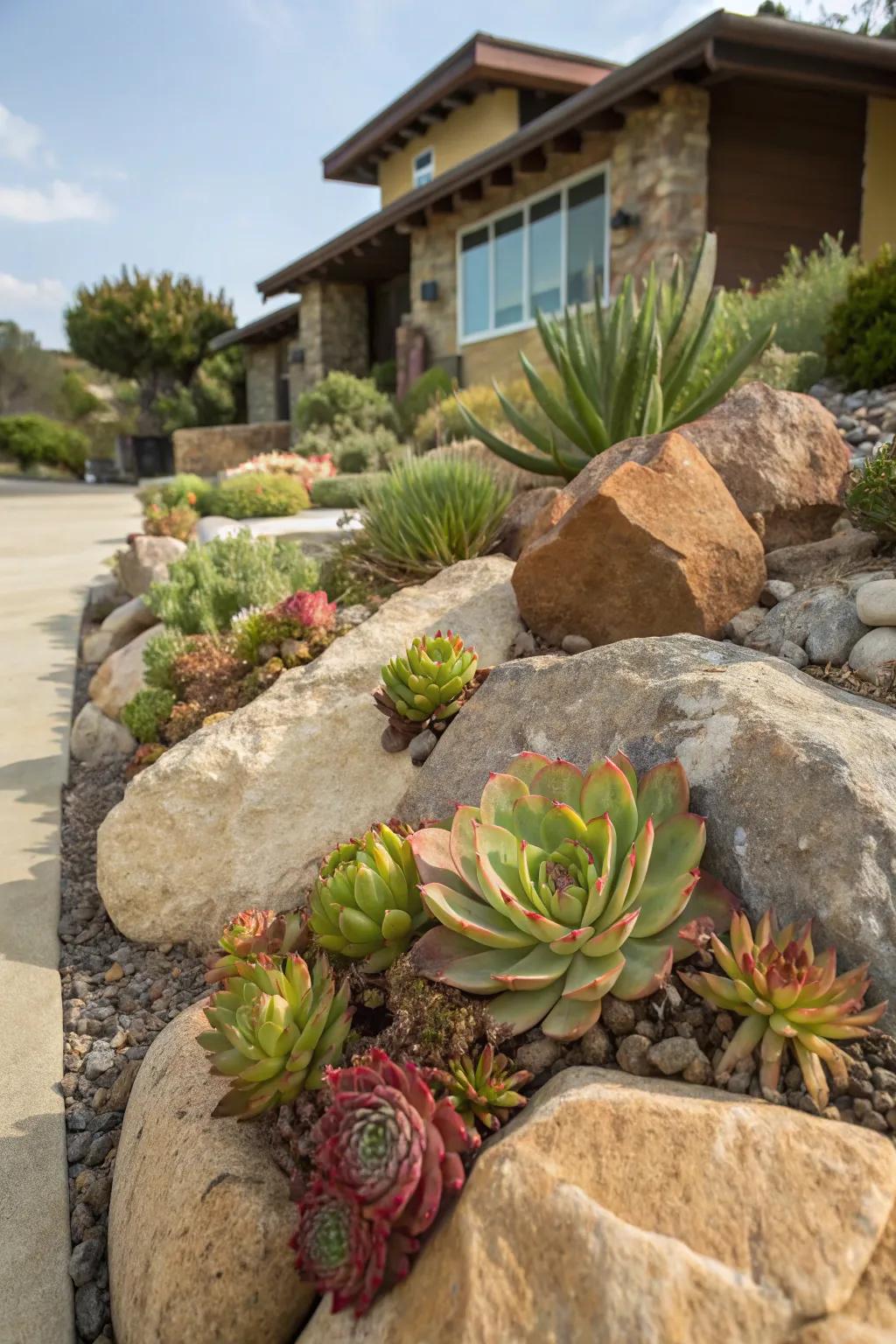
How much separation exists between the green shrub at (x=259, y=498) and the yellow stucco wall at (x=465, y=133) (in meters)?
8.48

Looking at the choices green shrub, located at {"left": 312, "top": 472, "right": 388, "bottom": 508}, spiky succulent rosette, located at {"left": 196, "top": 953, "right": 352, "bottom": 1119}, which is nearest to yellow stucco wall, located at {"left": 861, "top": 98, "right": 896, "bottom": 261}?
green shrub, located at {"left": 312, "top": 472, "right": 388, "bottom": 508}

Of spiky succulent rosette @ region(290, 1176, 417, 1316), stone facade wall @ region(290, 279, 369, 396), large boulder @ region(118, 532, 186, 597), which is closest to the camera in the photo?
Answer: spiky succulent rosette @ region(290, 1176, 417, 1316)

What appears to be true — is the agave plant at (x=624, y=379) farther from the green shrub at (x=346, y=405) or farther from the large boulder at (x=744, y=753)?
the green shrub at (x=346, y=405)

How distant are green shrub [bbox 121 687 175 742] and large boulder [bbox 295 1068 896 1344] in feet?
10.9

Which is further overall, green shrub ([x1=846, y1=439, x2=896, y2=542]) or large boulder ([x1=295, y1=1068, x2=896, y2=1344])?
green shrub ([x1=846, y1=439, x2=896, y2=542])

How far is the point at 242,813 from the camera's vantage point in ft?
10.6

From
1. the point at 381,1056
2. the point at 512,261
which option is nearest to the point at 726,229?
the point at 512,261

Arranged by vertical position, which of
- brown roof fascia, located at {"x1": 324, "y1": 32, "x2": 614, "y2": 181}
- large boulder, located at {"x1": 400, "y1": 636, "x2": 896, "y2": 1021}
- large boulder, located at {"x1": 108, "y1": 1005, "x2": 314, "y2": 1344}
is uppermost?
brown roof fascia, located at {"x1": 324, "y1": 32, "x2": 614, "y2": 181}

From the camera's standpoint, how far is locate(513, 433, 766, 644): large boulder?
3.31 meters

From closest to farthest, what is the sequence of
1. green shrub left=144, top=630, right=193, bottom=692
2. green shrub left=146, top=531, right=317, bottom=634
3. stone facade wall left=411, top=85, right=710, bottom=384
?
green shrub left=144, top=630, right=193, bottom=692
green shrub left=146, top=531, right=317, bottom=634
stone facade wall left=411, top=85, right=710, bottom=384

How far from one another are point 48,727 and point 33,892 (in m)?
1.97

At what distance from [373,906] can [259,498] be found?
852cm

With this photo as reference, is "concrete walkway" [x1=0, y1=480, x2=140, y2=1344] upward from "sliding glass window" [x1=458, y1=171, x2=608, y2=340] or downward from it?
downward

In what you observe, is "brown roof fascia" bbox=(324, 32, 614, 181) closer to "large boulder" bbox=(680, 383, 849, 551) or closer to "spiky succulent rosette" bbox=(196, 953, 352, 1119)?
"large boulder" bbox=(680, 383, 849, 551)
